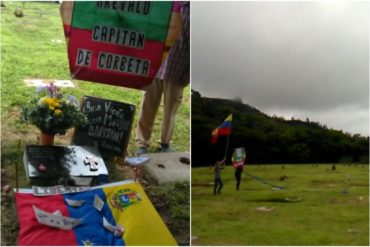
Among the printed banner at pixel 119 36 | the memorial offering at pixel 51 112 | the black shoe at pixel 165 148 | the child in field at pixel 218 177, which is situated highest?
the printed banner at pixel 119 36

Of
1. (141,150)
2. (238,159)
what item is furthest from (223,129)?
(141,150)

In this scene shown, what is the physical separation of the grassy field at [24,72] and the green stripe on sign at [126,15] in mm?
178

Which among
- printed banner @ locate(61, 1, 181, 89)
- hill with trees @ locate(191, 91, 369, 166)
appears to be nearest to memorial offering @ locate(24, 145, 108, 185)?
printed banner @ locate(61, 1, 181, 89)

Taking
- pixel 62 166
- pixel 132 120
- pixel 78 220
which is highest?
pixel 132 120

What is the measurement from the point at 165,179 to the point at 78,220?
713mm

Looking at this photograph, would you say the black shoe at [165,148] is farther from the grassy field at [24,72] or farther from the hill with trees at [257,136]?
the hill with trees at [257,136]

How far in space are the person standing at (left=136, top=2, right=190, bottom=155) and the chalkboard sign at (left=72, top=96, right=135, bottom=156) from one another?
103 mm

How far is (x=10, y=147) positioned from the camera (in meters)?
3.55

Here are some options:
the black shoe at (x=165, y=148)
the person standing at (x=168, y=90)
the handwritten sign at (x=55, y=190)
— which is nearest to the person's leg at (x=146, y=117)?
the person standing at (x=168, y=90)

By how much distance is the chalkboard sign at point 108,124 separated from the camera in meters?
4.13

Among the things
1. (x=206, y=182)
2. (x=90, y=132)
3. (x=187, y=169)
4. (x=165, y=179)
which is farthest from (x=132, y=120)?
(x=206, y=182)

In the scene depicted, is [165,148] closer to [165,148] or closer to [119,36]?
[165,148]

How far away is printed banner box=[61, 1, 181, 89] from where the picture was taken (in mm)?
3326

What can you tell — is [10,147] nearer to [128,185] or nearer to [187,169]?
[128,185]
